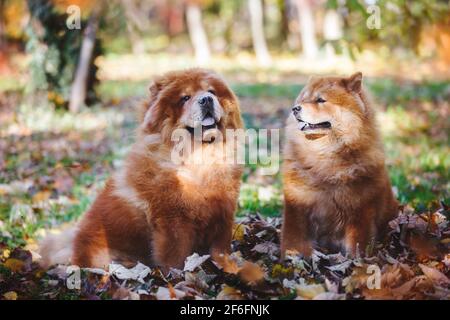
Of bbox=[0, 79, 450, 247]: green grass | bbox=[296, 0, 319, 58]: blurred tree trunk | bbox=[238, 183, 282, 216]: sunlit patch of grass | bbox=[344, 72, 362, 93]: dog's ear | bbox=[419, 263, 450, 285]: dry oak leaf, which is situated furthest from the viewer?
bbox=[296, 0, 319, 58]: blurred tree trunk

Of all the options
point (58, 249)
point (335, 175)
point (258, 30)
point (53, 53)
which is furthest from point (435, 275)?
point (258, 30)

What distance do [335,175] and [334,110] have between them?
46cm

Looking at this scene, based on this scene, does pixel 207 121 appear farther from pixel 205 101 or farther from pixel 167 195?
pixel 167 195

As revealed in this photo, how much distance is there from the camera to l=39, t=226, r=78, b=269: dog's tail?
160 inches

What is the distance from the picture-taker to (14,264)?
4109 millimetres

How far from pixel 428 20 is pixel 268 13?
984 inches

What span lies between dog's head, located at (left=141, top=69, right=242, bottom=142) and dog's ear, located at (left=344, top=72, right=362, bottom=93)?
0.80m

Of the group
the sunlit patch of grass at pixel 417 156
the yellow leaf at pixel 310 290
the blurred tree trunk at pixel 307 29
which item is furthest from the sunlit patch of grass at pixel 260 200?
the blurred tree trunk at pixel 307 29

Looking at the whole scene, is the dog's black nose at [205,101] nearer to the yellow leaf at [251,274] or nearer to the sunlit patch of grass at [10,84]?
the yellow leaf at [251,274]

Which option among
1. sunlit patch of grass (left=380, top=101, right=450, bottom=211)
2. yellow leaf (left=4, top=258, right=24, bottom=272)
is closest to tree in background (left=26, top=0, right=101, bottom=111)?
sunlit patch of grass (left=380, top=101, right=450, bottom=211)

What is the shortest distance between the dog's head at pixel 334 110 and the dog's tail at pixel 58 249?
5.74 feet

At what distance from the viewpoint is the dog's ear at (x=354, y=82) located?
421 centimetres

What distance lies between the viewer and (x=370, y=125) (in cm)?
423

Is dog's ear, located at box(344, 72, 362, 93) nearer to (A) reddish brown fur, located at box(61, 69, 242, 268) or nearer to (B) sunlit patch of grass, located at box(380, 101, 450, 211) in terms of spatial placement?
(A) reddish brown fur, located at box(61, 69, 242, 268)
